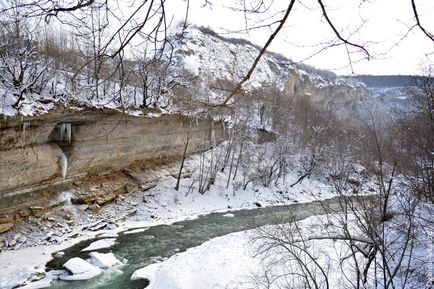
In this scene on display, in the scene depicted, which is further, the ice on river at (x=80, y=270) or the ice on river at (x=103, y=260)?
the ice on river at (x=103, y=260)

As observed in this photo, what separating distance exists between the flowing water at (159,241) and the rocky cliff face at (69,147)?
4.15 meters

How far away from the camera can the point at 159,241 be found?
14844 mm

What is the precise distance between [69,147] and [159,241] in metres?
7.32

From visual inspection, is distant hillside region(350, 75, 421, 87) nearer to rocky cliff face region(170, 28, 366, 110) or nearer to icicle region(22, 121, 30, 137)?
icicle region(22, 121, 30, 137)

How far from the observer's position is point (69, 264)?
11.0 metres

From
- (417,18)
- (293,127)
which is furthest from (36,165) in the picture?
(293,127)

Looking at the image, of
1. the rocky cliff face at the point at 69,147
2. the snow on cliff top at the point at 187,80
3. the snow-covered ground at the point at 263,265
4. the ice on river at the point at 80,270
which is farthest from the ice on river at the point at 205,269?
the snow on cliff top at the point at 187,80

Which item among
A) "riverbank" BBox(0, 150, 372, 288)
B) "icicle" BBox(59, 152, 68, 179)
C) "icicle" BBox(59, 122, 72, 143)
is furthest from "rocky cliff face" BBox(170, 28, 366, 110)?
"icicle" BBox(59, 152, 68, 179)

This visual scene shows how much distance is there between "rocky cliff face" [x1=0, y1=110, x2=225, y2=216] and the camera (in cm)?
1462

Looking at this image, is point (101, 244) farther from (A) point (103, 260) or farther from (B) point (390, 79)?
(B) point (390, 79)

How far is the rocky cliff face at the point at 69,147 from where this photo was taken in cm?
1462

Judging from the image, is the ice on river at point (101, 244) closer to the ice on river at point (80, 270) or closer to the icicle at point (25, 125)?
the ice on river at point (80, 270)

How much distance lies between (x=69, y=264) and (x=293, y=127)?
2861 cm

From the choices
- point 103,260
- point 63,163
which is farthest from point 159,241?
point 63,163
